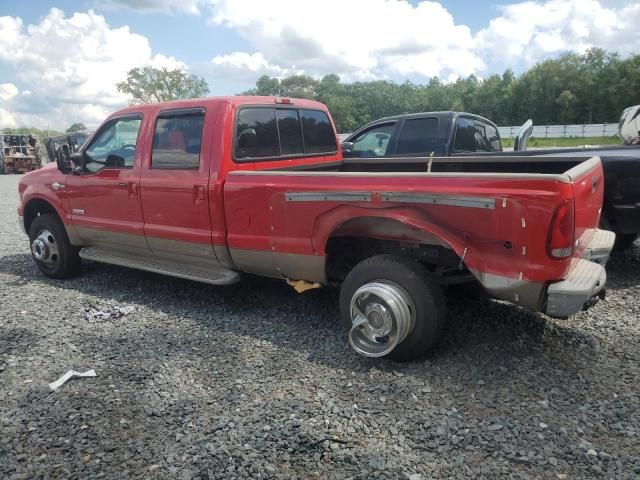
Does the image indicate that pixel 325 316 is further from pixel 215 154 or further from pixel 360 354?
pixel 215 154

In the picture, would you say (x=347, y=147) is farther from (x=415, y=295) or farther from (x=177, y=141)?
(x=415, y=295)

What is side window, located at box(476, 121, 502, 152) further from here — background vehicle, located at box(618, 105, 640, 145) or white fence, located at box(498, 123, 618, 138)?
white fence, located at box(498, 123, 618, 138)

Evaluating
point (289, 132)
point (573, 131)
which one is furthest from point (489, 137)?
point (573, 131)

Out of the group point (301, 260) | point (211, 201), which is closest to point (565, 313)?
point (301, 260)

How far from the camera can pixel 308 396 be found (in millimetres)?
3207

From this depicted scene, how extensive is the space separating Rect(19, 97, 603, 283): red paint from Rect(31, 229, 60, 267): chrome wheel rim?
41 cm

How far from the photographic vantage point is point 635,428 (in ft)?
9.00

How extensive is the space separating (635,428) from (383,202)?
76.4 inches

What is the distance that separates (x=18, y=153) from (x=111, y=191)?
94.5 feet

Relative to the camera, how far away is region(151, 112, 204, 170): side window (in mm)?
4520

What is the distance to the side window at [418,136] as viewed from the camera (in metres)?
7.24

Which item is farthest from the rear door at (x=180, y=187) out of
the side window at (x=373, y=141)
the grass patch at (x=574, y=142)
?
the grass patch at (x=574, y=142)

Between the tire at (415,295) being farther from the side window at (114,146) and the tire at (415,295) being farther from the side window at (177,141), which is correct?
the side window at (114,146)

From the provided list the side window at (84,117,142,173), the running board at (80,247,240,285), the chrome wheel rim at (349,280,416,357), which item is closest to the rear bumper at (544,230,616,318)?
the chrome wheel rim at (349,280,416,357)
